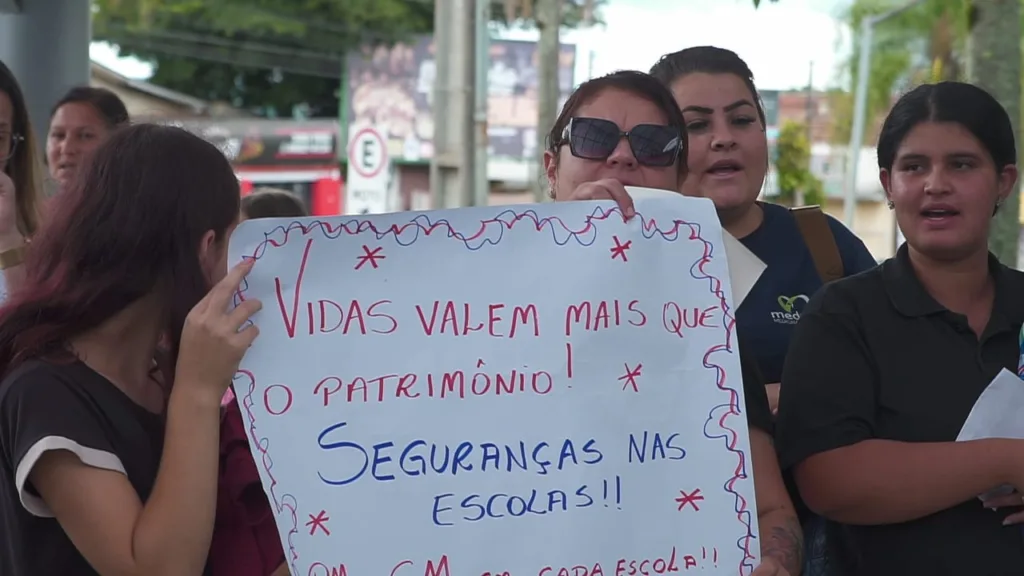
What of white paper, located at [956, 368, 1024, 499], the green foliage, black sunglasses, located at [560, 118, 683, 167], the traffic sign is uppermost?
black sunglasses, located at [560, 118, 683, 167]

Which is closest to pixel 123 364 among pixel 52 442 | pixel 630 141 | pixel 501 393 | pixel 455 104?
pixel 52 442

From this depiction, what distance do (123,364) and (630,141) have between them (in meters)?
0.93

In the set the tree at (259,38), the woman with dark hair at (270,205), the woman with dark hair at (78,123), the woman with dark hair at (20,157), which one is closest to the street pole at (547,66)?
the tree at (259,38)

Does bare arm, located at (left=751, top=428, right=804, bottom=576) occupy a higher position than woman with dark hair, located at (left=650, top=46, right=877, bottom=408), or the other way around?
woman with dark hair, located at (left=650, top=46, right=877, bottom=408)

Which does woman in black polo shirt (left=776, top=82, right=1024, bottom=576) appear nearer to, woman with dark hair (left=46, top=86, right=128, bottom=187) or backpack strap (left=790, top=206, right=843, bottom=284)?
backpack strap (left=790, top=206, right=843, bottom=284)

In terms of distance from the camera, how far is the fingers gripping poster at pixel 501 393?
198 centimetres

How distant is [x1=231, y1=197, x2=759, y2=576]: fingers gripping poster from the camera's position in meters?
1.98

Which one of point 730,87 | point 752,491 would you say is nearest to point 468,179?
point 730,87

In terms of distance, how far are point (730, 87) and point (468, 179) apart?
11357mm

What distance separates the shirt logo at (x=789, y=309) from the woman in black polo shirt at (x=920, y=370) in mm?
320

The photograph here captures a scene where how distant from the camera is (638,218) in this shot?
2.12 meters

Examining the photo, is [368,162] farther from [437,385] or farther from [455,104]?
[437,385]

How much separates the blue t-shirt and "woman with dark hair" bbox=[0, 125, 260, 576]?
1.17 metres

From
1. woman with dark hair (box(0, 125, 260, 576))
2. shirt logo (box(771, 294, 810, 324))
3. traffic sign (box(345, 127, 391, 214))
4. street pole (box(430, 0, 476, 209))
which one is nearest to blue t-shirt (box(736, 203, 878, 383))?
shirt logo (box(771, 294, 810, 324))
